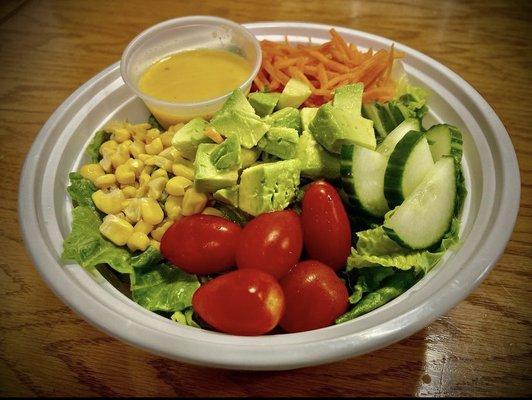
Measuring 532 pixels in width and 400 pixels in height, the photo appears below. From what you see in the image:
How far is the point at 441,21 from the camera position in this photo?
9.79 feet

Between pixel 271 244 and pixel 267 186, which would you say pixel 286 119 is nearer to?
pixel 267 186

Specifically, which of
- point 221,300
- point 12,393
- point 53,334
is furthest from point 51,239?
point 221,300

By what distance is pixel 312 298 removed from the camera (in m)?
1.38

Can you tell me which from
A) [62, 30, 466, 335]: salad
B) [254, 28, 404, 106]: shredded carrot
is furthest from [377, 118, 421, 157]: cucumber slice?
[254, 28, 404, 106]: shredded carrot

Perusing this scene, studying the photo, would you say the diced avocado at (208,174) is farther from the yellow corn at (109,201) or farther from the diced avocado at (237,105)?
the yellow corn at (109,201)

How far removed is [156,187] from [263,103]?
20.1 inches

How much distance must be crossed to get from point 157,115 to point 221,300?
3.23 feet

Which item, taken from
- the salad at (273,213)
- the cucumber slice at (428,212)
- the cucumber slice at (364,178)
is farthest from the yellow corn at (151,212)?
the cucumber slice at (428,212)

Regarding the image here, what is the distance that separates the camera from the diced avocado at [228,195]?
5.15 feet

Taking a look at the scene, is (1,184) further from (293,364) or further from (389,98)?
(389,98)

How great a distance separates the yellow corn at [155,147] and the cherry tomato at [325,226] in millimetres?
633

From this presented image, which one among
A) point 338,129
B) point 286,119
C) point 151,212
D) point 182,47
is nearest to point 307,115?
point 286,119

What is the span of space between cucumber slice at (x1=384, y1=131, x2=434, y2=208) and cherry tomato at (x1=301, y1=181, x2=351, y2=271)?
176 millimetres

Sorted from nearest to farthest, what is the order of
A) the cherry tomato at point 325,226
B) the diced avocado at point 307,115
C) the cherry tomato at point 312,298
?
the cherry tomato at point 312,298, the cherry tomato at point 325,226, the diced avocado at point 307,115
